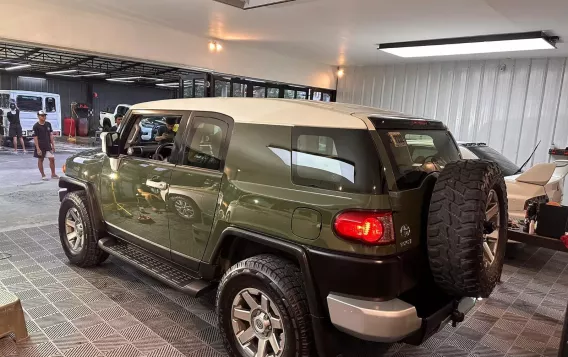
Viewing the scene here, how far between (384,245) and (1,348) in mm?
2762

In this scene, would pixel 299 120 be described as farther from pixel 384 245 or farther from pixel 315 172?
pixel 384 245

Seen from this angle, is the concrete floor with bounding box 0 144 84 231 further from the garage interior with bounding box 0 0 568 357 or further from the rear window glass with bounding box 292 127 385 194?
the rear window glass with bounding box 292 127 385 194

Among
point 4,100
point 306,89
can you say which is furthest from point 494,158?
point 4,100

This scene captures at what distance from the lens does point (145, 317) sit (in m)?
3.32

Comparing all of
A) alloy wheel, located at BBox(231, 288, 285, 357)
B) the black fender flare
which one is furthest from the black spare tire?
the black fender flare

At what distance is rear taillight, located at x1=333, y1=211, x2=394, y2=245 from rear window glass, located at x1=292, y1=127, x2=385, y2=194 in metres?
0.13

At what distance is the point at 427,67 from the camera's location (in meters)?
9.16

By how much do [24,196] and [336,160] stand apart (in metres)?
7.59

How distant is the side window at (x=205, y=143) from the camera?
9.39 feet

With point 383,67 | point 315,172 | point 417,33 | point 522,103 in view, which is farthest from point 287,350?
point 383,67

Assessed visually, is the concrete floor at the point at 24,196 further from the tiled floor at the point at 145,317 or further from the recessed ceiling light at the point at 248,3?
the recessed ceiling light at the point at 248,3

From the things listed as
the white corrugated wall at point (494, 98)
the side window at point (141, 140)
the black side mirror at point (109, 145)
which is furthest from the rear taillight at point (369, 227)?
the white corrugated wall at point (494, 98)

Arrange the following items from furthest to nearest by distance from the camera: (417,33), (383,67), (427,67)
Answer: (383,67), (427,67), (417,33)

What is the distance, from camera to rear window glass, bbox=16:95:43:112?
59.7 ft
